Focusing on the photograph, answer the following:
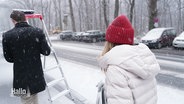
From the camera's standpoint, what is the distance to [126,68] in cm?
209

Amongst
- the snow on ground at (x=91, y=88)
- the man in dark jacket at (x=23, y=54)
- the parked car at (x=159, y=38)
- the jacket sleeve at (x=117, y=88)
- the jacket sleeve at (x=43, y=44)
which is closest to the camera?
the jacket sleeve at (x=117, y=88)

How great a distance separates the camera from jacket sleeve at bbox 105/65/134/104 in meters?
2.03

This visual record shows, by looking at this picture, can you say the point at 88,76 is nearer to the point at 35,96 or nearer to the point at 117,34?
the point at 35,96

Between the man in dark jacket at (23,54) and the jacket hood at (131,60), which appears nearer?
the jacket hood at (131,60)

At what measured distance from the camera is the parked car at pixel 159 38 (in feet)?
68.2

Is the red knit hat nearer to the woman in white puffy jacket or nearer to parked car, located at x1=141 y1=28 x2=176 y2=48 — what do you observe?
the woman in white puffy jacket

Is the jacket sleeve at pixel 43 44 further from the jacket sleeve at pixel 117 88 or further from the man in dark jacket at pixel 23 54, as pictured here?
the jacket sleeve at pixel 117 88

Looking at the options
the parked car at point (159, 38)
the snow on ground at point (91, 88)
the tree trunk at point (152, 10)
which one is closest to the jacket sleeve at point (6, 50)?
the snow on ground at point (91, 88)

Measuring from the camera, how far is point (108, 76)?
2.10 meters

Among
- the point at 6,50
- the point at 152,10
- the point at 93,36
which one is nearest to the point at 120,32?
the point at 6,50

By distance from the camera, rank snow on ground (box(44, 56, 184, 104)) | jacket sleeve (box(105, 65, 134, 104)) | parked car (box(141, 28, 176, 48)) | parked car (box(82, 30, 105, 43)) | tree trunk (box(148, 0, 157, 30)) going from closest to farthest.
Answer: jacket sleeve (box(105, 65, 134, 104)) < snow on ground (box(44, 56, 184, 104)) < parked car (box(141, 28, 176, 48)) < tree trunk (box(148, 0, 157, 30)) < parked car (box(82, 30, 105, 43))

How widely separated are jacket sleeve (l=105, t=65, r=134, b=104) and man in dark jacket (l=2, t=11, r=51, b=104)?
2.17 meters

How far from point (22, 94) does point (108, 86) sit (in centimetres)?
225

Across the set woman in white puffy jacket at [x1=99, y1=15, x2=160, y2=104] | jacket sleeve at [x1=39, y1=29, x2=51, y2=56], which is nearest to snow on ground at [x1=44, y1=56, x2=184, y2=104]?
jacket sleeve at [x1=39, y1=29, x2=51, y2=56]
